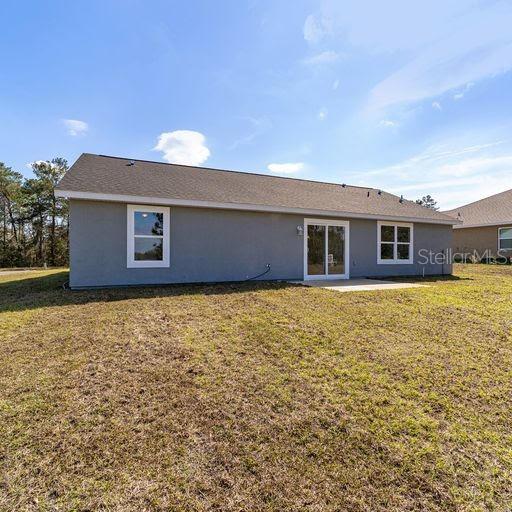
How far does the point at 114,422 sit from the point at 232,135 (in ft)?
46.2

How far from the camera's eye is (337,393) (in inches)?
123

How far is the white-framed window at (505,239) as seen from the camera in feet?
62.3

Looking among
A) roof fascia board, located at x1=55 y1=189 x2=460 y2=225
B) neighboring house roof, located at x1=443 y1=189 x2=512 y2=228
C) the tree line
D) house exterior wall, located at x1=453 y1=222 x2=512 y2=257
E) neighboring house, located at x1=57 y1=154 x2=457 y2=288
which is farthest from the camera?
the tree line

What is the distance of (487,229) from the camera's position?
2009cm

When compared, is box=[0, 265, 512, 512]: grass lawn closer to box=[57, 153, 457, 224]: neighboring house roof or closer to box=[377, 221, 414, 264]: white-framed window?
box=[57, 153, 457, 224]: neighboring house roof

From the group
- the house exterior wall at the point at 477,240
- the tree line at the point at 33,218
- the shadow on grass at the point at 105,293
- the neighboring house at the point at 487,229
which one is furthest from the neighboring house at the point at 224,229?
the tree line at the point at 33,218

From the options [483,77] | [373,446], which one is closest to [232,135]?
[483,77]

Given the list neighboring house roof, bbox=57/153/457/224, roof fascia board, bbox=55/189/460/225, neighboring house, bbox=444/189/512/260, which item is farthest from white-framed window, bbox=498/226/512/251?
roof fascia board, bbox=55/189/460/225

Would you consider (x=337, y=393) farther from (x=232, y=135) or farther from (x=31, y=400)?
(x=232, y=135)

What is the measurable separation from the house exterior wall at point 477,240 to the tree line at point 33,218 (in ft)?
103

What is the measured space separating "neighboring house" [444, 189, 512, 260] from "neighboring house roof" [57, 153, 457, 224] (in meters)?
8.80

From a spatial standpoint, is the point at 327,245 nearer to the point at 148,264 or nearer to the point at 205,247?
the point at 205,247

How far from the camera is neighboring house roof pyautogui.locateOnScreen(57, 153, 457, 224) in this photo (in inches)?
324

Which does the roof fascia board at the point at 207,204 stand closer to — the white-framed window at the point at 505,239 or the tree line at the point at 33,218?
the white-framed window at the point at 505,239
